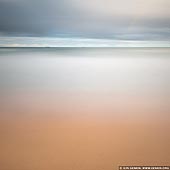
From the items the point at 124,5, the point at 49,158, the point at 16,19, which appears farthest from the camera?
the point at 49,158

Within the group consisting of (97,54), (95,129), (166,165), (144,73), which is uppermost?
(97,54)

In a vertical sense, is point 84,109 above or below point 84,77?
below

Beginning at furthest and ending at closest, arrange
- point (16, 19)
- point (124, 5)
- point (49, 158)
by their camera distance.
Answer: point (49, 158) < point (16, 19) < point (124, 5)

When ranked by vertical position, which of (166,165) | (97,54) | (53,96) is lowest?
(166,165)

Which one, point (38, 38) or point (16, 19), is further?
point (38, 38)

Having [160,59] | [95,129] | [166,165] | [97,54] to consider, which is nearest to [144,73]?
[160,59]

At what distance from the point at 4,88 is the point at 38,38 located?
51 cm

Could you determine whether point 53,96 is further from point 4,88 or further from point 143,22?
point 143,22

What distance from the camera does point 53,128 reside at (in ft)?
7.47

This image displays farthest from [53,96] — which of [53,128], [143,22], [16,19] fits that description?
[143,22]

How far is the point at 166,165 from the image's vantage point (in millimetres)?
2254

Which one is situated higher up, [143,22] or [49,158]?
[143,22]

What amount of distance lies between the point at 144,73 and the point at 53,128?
0.90 m

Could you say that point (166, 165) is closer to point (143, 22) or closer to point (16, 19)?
point (143, 22)
